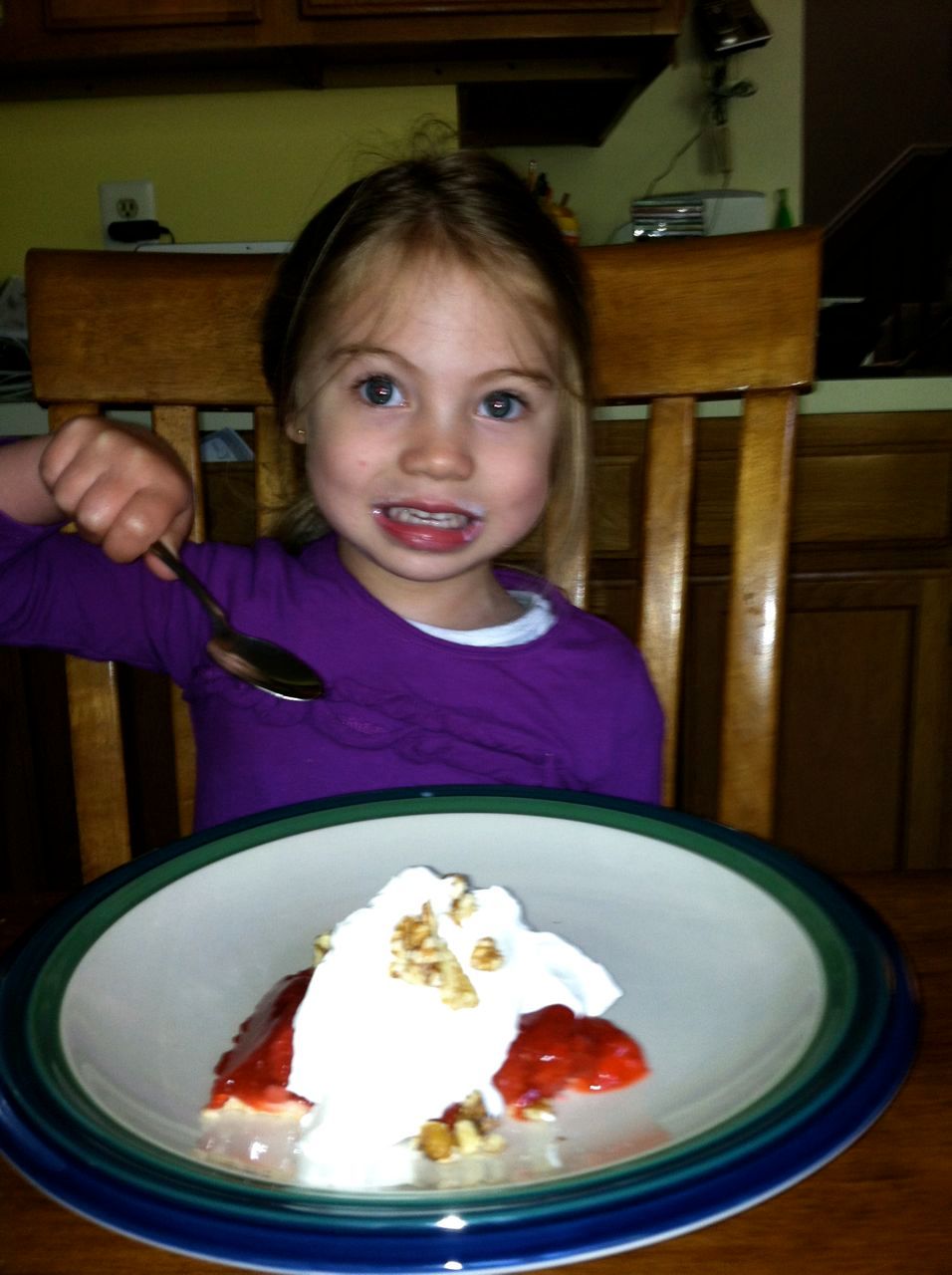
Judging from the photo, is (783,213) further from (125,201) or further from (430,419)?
(430,419)

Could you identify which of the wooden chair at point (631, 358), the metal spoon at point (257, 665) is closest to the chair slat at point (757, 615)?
the wooden chair at point (631, 358)

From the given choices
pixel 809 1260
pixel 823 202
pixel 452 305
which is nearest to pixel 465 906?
pixel 809 1260

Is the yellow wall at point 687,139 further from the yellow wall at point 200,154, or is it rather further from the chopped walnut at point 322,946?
the chopped walnut at point 322,946

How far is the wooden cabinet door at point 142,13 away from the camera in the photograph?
2.18m

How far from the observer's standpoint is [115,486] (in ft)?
2.32

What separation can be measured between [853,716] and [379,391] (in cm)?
137

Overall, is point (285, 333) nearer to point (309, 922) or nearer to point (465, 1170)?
point (309, 922)

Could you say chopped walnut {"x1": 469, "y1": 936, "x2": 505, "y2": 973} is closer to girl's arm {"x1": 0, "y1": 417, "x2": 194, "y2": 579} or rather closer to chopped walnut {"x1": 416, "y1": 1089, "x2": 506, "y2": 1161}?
chopped walnut {"x1": 416, "y1": 1089, "x2": 506, "y2": 1161}

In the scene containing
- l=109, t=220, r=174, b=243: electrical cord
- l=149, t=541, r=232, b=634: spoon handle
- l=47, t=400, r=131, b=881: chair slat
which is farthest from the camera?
l=109, t=220, r=174, b=243: electrical cord

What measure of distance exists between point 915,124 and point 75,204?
4839 mm

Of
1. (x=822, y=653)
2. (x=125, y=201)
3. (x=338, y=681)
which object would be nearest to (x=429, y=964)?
(x=338, y=681)

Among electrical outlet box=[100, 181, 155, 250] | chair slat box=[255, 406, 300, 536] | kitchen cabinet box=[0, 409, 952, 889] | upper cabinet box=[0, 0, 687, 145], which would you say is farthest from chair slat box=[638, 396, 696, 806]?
electrical outlet box=[100, 181, 155, 250]

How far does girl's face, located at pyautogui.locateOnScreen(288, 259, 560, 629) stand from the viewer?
35.5 inches

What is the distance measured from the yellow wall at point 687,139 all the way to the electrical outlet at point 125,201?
920 mm
